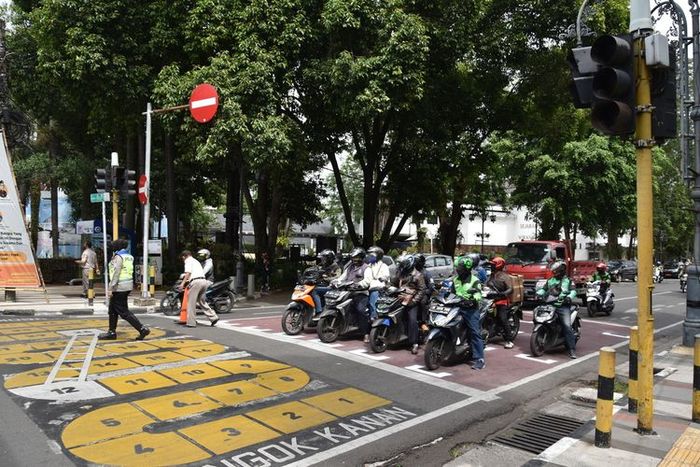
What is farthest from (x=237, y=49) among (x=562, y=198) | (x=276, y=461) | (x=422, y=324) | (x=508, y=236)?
(x=508, y=236)

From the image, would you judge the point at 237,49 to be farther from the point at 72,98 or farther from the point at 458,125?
the point at 458,125

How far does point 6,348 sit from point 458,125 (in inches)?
704

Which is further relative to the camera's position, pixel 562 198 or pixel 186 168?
pixel 562 198

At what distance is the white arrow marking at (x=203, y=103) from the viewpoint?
15484mm

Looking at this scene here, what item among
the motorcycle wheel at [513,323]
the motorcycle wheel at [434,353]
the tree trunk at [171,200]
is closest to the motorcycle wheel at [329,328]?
the motorcycle wheel at [434,353]

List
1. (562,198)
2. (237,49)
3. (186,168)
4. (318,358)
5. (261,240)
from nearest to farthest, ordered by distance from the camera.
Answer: (318,358) < (237,49) < (261,240) < (186,168) < (562,198)

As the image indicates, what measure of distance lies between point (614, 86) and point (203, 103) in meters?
12.6

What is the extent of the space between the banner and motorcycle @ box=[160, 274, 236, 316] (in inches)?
179

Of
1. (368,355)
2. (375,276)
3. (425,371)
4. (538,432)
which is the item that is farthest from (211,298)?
(538,432)

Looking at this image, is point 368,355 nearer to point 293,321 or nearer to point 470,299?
point 470,299

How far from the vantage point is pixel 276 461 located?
15.7 feet

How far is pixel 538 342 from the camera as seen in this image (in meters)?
9.94

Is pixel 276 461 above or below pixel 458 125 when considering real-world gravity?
below

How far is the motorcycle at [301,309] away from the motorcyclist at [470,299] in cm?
345
